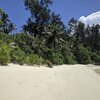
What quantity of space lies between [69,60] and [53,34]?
8.86 metres

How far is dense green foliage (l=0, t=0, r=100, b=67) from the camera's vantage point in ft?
66.0

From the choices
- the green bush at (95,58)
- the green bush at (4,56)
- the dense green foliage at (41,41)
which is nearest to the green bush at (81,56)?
the dense green foliage at (41,41)

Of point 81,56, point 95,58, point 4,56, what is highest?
point 81,56

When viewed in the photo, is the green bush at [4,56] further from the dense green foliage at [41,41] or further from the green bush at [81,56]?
the green bush at [81,56]

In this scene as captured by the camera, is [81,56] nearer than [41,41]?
No

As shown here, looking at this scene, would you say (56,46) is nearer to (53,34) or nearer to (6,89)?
(53,34)

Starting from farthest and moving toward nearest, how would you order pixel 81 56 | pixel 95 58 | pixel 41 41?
pixel 95 58 → pixel 81 56 → pixel 41 41

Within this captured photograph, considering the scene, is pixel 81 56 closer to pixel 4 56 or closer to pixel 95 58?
pixel 95 58

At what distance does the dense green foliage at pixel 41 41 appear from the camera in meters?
20.1

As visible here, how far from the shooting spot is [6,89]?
6160 mm

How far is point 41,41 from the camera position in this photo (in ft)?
112

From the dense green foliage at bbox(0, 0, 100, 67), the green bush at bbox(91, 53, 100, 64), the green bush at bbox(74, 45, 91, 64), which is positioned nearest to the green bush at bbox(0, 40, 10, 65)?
the dense green foliage at bbox(0, 0, 100, 67)

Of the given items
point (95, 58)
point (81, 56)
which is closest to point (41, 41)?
point (81, 56)

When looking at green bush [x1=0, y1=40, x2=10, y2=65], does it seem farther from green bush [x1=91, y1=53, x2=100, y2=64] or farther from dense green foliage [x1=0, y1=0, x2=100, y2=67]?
green bush [x1=91, y1=53, x2=100, y2=64]
